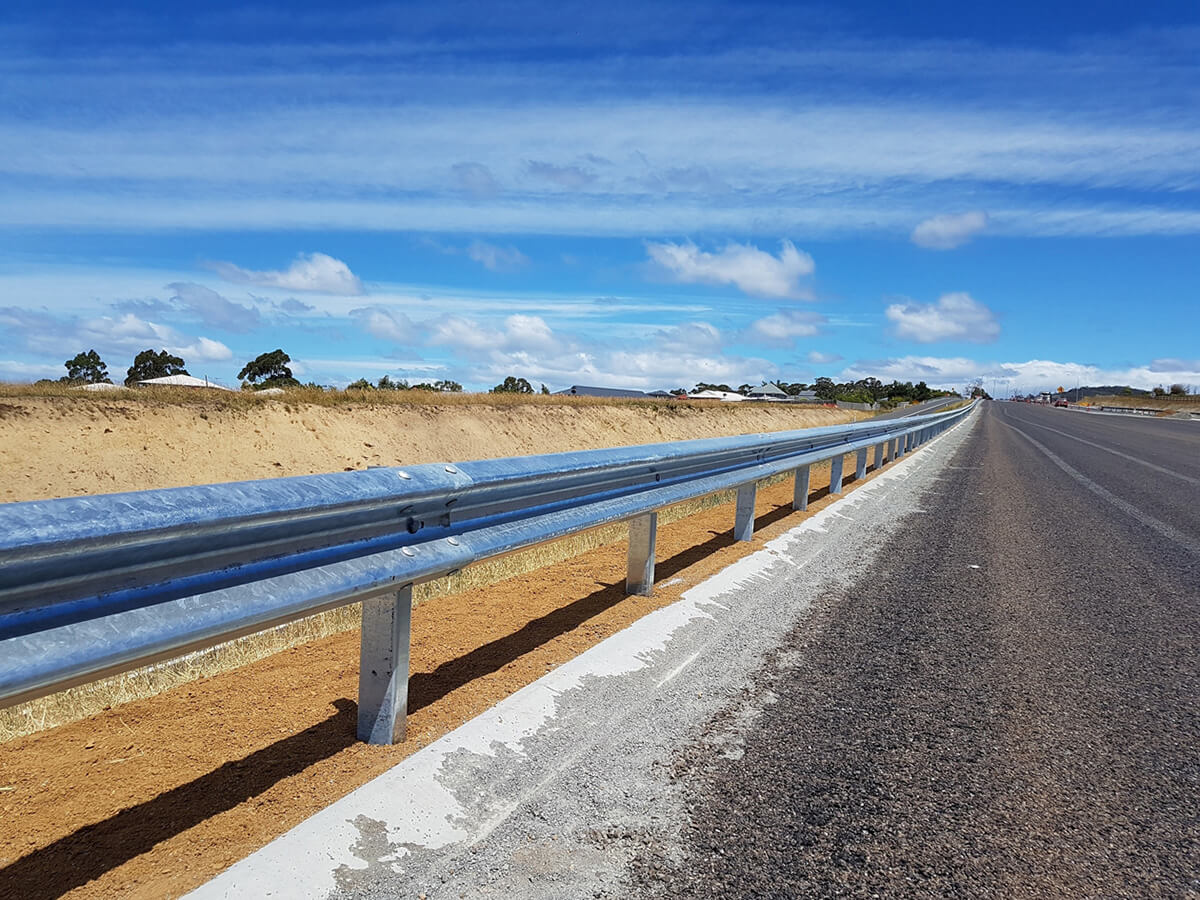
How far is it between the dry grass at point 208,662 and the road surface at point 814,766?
1.05m

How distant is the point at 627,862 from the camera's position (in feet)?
8.21

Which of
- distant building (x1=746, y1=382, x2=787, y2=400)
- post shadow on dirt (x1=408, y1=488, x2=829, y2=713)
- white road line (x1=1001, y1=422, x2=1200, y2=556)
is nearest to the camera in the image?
post shadow on dirt (x1=408, y1=488, x2=829, y2=713)

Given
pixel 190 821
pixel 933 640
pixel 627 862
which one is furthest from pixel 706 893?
pixel 933 640

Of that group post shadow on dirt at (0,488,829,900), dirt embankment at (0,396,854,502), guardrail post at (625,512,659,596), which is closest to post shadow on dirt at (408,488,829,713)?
post shadow on dirt at (0,488,829,900)

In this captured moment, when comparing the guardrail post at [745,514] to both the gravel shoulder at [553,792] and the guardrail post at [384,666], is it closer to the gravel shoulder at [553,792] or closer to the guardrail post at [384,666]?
the gravel shoulder at [553,792]

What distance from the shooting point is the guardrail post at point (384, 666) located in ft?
10.3

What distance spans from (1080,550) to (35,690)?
331 inches

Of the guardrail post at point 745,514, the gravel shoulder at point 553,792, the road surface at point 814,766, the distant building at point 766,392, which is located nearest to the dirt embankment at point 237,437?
the guardrail post at point 745,514

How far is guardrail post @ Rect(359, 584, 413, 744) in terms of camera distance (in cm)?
313

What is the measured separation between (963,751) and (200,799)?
2.89 m

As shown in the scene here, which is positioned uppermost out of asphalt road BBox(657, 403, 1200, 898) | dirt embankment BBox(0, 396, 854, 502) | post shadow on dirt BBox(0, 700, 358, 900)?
asphalt road BBox(657, 403, 1200, 898)

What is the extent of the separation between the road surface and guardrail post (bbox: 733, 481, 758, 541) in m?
1.47

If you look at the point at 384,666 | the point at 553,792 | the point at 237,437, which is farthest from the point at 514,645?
the point at 237,437

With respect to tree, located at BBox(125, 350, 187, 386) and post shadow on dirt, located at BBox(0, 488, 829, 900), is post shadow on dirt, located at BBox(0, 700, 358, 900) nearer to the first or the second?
post shadow on dirt, located at BBox(0, 488, 829, 900)
